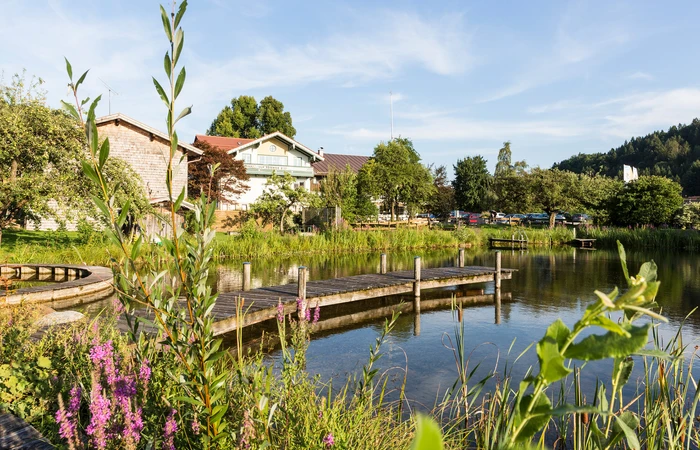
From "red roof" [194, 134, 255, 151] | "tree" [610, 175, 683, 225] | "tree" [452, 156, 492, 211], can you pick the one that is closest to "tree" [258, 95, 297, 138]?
"red roof" [194, 134, 255, 151]

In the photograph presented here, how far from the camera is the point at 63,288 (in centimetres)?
1069

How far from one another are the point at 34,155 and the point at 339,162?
35.9 m

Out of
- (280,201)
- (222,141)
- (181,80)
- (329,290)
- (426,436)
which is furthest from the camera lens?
(222,141)

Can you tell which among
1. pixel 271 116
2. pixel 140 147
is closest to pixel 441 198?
pixel 271 116

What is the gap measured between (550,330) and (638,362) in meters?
9.10

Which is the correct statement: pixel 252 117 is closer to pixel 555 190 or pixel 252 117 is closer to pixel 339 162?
pixel 339 162

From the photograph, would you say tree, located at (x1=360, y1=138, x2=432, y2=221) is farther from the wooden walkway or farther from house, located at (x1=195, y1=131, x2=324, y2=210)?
the wooden walkway

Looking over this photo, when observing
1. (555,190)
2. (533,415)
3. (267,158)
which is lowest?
(533,415)

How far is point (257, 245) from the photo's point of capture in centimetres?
2095

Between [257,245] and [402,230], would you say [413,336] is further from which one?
[402,230]

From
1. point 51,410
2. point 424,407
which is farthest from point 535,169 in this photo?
point 51,410

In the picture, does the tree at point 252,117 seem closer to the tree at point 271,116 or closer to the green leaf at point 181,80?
the tree at point 271,116

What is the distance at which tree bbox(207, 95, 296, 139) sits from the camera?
52156 mm

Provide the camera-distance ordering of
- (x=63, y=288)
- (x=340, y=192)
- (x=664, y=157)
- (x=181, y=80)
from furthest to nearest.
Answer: (x=664, y=157) → (x=340, y=192) → (x=63, y=288) → (x=181, y=80)
